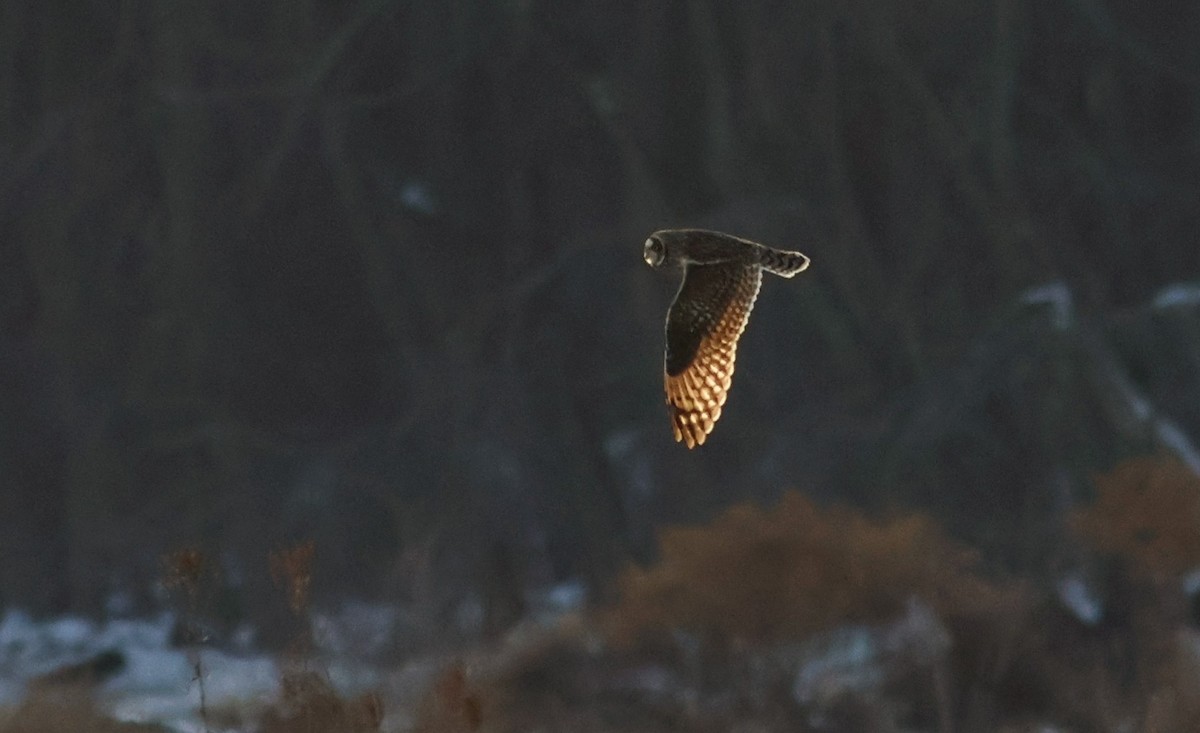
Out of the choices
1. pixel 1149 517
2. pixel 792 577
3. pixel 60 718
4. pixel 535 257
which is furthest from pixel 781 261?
pixel 535 257

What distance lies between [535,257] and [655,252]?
415cm

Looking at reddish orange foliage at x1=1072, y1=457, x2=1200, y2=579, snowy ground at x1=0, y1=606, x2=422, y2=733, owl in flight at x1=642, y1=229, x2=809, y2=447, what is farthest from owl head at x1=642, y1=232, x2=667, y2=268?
reddish orange foliage at x1=1072, y1=457, x2=1200, y2=579

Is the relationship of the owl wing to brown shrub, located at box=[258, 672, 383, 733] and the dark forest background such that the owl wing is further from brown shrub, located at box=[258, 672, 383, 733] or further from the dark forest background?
the dark forest background

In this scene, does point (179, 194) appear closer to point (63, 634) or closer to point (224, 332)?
point (224, 332)

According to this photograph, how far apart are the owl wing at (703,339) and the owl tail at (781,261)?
0.03m

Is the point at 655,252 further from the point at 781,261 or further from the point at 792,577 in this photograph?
the point at 792,577

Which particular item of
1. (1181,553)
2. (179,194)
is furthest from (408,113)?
(1181,553)

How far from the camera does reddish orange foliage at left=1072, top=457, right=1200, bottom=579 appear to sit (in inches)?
279

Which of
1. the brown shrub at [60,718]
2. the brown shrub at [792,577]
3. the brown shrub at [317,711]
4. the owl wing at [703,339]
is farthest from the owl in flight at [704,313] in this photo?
the brown shrub at [60,718]

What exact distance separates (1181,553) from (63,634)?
3.95 m

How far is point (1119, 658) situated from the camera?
6.80 m

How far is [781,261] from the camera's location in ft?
15.2

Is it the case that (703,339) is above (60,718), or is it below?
below

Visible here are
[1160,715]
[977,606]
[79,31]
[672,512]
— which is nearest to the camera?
[1160,715]
